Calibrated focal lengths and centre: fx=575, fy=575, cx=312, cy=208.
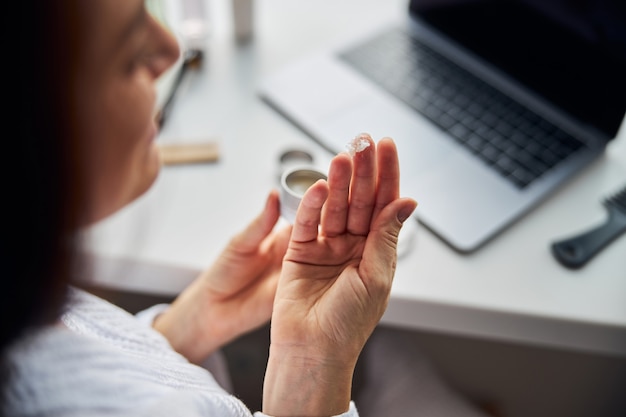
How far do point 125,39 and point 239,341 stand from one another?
71 cm

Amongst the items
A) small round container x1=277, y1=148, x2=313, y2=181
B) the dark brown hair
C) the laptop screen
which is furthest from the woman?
the laptop screen

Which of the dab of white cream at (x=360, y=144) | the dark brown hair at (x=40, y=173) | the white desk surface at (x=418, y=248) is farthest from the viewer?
the white desk surface at (x=418, y=248)

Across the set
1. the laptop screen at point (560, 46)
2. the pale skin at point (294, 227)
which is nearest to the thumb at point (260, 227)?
the pale skin at point (294, 227)

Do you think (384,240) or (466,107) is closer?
(384,240)

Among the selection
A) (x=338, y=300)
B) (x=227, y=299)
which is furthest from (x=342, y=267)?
(x=227, y=299)

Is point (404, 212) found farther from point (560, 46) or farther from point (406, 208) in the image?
point (560, 46)

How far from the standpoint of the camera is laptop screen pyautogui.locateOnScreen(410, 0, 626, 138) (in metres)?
0.76

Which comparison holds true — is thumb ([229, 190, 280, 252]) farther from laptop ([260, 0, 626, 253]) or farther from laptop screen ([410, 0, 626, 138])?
laptop screen ([410, 0, 626, 138])

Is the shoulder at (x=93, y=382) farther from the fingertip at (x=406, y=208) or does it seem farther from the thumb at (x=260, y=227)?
the fingertip at (x=406, y=208)

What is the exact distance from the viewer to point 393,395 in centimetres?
75

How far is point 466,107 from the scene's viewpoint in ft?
2.87

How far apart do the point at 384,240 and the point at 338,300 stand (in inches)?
3.0

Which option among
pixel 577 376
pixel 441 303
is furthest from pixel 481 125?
pixel 577 376

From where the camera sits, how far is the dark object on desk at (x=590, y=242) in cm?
70
